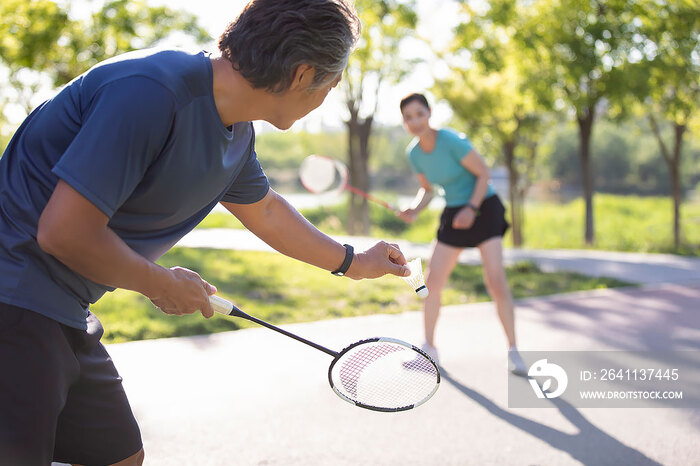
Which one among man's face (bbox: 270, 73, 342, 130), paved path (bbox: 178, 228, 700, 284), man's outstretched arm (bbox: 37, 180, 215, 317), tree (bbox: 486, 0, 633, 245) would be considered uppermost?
tree (bbox: 486, 0, 633, 245)

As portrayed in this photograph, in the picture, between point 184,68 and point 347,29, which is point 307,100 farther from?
point 184,68

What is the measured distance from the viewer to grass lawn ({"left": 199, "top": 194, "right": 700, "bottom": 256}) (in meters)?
17.2

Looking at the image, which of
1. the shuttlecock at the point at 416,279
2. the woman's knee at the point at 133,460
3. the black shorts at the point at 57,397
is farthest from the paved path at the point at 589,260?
the black shorts at the point at 57,397

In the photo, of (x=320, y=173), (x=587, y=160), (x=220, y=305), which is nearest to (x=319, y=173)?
(x=320, y=173)

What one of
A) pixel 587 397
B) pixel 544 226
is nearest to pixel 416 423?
pixel 587 397

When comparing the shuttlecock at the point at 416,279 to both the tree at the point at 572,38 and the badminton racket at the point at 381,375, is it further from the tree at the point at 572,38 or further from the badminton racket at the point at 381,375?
the tree at the point at 572,38

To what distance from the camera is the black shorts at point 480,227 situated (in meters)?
5.04

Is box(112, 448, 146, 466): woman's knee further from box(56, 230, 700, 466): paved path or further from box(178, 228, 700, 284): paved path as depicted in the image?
box(178, 228, 700, 284): paved path

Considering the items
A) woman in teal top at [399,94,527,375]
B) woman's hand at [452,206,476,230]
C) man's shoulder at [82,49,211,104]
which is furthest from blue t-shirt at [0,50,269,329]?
woman in teal top at [399,94,527,375]

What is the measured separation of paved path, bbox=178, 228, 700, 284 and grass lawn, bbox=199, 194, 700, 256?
209cm

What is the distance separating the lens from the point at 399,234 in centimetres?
2559

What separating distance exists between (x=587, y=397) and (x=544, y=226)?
23.5 meters

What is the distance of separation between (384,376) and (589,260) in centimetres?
998

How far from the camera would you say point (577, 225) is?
26781mm
